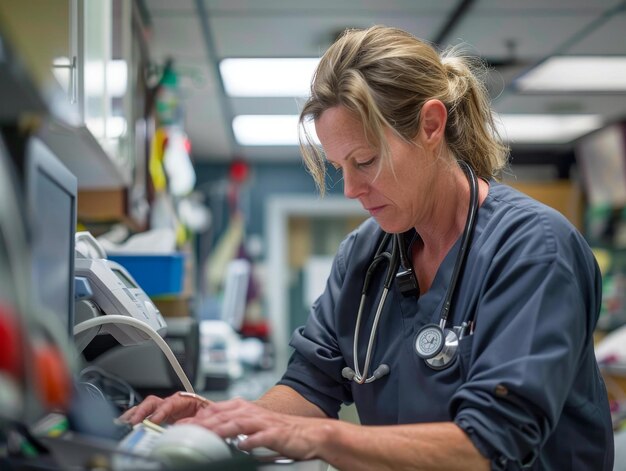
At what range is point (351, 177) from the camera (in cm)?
117

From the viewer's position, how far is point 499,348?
2.99 ft

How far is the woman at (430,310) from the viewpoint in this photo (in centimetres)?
85

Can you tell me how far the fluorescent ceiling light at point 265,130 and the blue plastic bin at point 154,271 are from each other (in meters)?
2.31

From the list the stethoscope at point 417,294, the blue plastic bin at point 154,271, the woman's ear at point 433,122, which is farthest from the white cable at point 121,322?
the blue plastic bin at point 154,271

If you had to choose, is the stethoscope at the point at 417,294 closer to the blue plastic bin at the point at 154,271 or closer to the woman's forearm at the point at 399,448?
the woman's forearm at the point at 399,448

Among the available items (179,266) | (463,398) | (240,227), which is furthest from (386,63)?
(240,227)

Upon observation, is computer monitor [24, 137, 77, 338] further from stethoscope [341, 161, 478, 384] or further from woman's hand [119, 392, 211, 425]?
stethoscope [341, 161, 478, 384]

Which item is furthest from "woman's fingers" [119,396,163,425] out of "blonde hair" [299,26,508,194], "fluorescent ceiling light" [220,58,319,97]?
"fluorescent ceiling light" [220,58,319,97]

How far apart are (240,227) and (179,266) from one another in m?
3.74

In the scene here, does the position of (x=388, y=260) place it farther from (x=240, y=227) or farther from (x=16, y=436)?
(x=240, y=227)

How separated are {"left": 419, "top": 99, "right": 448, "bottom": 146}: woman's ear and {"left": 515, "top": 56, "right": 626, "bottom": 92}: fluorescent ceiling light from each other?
259 cm

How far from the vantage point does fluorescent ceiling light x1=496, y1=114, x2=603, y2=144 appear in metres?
4.69

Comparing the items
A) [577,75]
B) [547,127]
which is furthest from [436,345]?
[547,127]

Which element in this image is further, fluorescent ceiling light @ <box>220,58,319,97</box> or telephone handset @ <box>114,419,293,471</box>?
fluorescent ceiling light @ <box>220,58,319,97</box>
